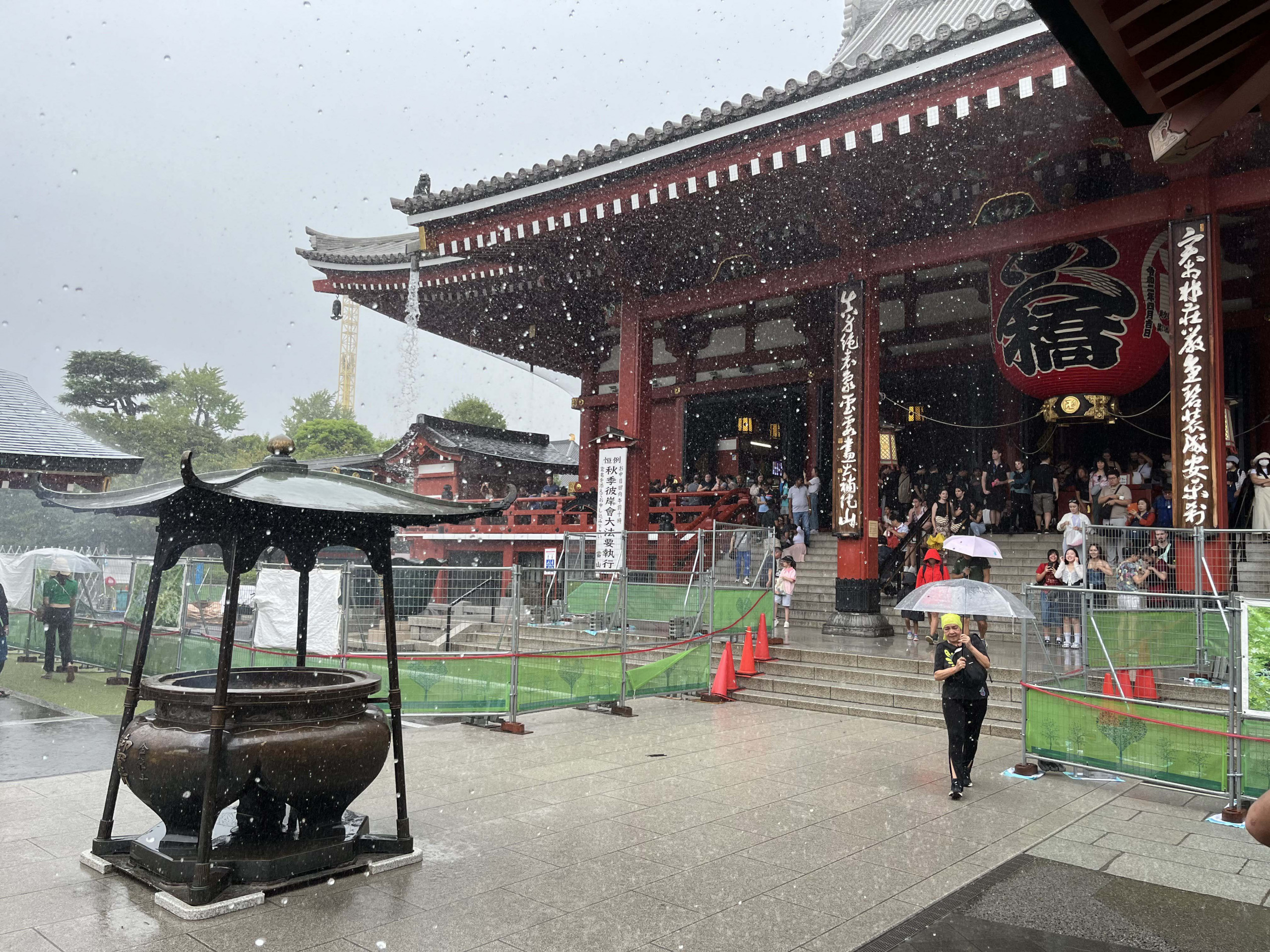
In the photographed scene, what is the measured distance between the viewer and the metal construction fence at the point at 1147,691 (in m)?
6.32

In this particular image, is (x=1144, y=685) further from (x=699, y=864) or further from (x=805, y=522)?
(x=805, y=522)

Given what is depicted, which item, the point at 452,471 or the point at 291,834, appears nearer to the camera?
the point at 291,834

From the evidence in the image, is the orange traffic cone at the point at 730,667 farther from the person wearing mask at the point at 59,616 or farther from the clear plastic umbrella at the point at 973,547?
the person wearing mask at the point at 59,616

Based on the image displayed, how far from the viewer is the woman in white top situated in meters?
8.51

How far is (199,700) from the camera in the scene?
4742mm

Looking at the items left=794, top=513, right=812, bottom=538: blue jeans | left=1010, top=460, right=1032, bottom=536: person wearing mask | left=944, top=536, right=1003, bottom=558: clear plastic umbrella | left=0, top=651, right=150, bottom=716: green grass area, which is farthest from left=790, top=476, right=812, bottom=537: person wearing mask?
left=0, top=651, right=150, bottom=716: green grass area

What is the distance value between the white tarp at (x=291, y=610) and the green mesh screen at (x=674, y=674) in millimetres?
3424

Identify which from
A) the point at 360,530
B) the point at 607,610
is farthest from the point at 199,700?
the point at 607,610

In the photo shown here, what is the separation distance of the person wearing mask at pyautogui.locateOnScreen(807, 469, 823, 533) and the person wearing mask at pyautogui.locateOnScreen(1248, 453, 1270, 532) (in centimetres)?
735

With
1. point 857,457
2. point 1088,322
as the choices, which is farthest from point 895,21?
point 857,457

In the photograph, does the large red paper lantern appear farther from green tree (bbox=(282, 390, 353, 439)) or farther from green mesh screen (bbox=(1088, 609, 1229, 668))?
green tree (bbox=(282, 390, 353, 439))

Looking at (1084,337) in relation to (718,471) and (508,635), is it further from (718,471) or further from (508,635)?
(718,471)

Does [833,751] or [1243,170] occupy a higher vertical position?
[1243,170]

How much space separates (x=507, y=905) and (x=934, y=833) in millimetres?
2954
